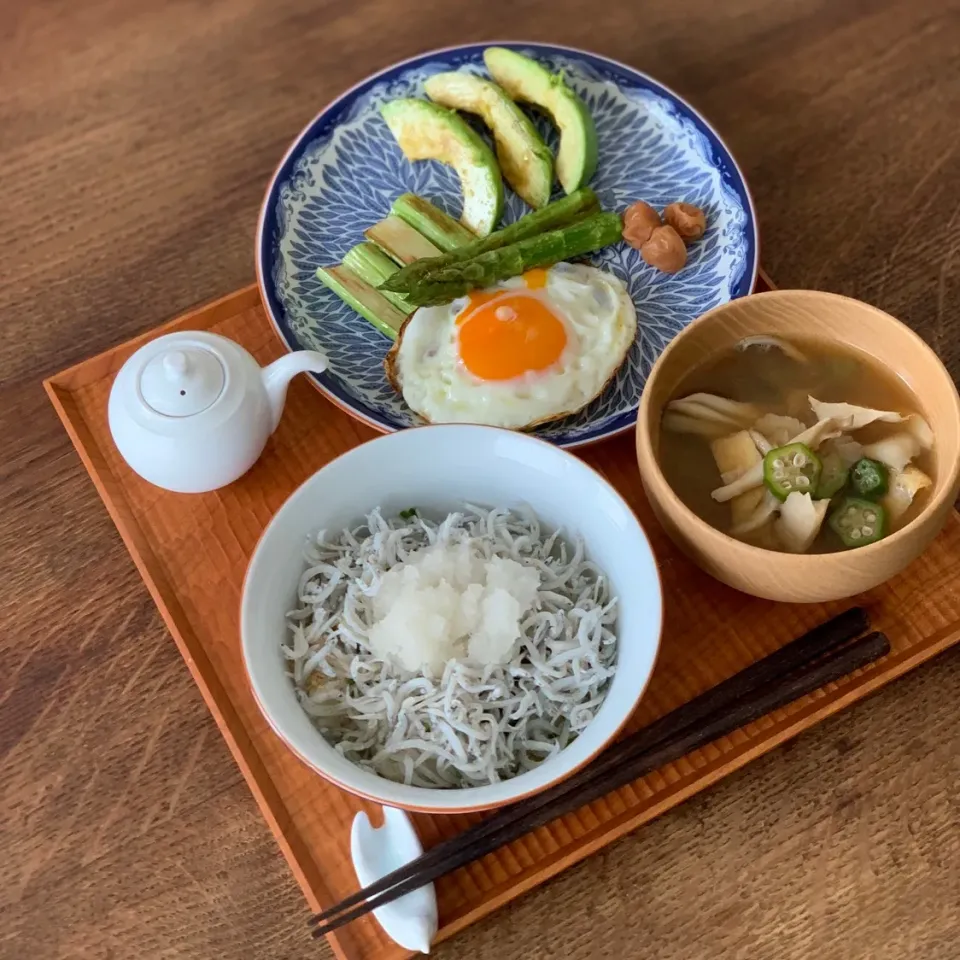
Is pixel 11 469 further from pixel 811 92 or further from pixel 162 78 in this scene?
pixel 811 92

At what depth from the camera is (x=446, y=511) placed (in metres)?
1.52

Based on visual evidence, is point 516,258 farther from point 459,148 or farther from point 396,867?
point 396,867

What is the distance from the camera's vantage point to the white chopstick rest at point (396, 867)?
4.10ft

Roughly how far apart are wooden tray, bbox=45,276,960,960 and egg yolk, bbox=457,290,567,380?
0.22 m

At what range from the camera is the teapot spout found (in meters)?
1.51

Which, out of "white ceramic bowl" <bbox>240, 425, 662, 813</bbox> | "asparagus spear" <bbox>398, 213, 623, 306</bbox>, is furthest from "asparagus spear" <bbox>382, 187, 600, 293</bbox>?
"white ceramic bowl" <bbox>240, 425, 662, 813</bbox>

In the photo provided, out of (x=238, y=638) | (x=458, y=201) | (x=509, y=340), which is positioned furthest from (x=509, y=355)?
(x=238, y=638)

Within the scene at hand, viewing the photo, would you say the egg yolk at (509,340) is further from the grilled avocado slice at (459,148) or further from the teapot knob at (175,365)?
the teapot knob at (175,365)

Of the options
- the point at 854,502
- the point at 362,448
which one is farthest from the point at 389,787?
the point at 854,502

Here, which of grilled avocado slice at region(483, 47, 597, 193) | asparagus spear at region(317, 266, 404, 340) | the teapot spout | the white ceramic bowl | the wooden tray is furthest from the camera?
grilled avocado slice at region(483, 47, 597, 193)

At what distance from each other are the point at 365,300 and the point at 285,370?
0.35 metres

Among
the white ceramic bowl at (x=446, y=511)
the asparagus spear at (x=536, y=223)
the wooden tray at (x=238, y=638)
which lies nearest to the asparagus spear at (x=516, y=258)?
the asparagus spear at (x=536, y=223)

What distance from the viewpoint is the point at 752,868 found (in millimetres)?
1359

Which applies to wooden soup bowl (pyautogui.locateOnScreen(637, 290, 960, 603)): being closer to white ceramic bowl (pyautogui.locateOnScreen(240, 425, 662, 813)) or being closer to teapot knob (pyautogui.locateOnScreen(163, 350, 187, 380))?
white ceramic bowl (pyautogui.locateOnScreen(240, 425, 662, 813))
